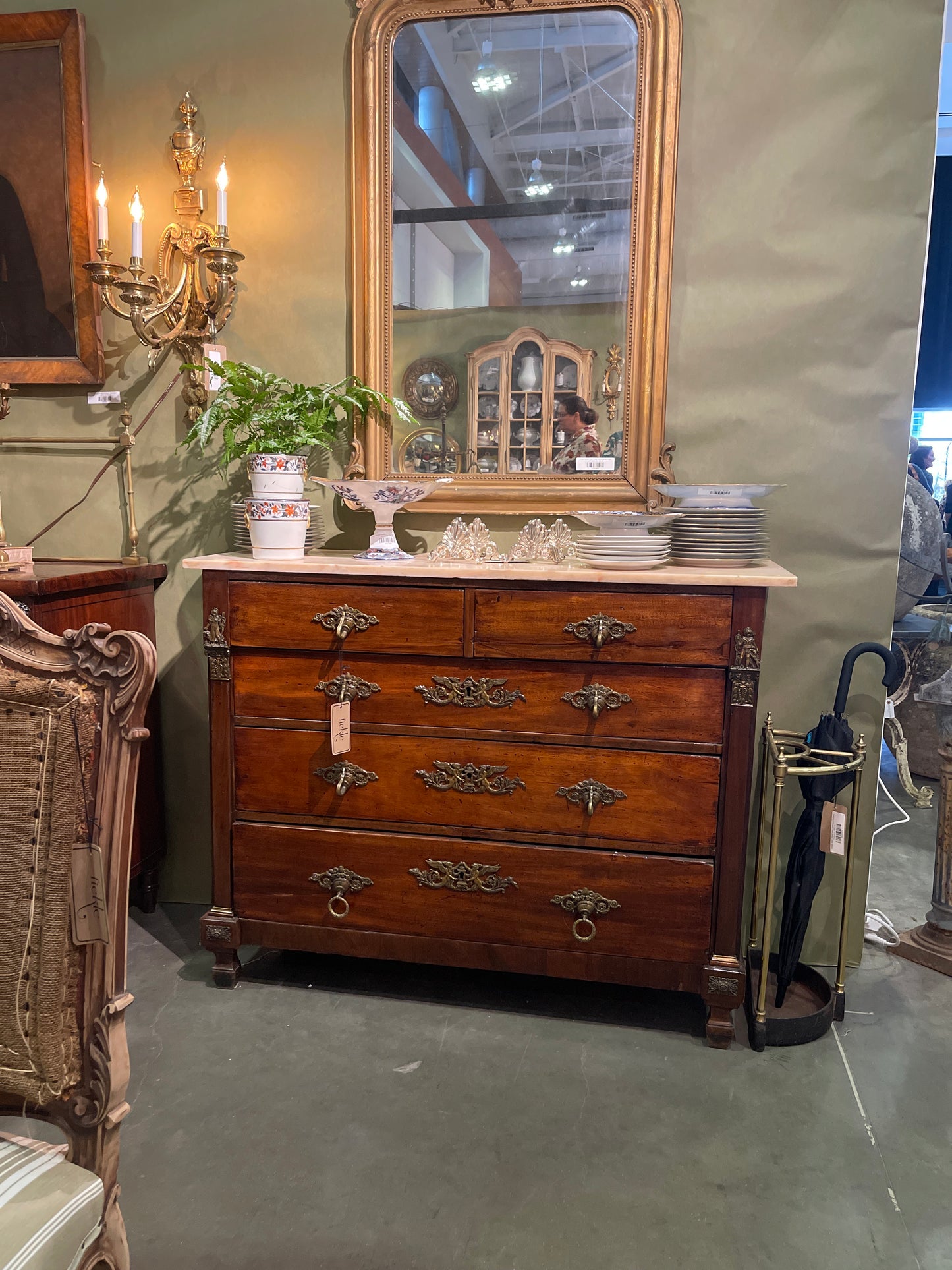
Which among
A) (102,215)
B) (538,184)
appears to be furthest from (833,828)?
(102,215)

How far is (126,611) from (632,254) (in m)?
1.87

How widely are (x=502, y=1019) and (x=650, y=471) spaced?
1.58 m

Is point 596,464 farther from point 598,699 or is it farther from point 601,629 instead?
point 598,699

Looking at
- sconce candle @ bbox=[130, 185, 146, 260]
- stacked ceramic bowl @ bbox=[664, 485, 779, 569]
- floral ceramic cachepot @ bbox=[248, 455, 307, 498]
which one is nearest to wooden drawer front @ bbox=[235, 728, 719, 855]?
stacked ceramic bowl @ bbox=[664, 485, 779, 569]

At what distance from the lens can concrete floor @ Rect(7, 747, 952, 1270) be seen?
1.56m

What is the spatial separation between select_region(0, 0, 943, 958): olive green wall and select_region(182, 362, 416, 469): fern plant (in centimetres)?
22

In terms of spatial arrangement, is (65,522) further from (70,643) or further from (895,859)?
(895,859)

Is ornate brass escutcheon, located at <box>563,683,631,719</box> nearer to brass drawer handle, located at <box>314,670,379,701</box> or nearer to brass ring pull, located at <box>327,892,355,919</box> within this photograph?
brass drawer handle, located at <box>314,670,379,701</box>

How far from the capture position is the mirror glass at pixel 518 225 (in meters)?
2.39

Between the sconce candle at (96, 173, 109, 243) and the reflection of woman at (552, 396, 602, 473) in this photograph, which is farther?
the reflection of woman at (552, 396, 602, 473)

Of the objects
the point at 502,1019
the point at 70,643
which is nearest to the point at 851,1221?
the point at 502,1019

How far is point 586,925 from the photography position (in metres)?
2.17

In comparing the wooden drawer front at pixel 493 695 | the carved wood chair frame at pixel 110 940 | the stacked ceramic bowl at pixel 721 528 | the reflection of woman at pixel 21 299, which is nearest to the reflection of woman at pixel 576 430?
the stacked ceramic bowl at pixel 721 528

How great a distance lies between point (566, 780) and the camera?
216cm
